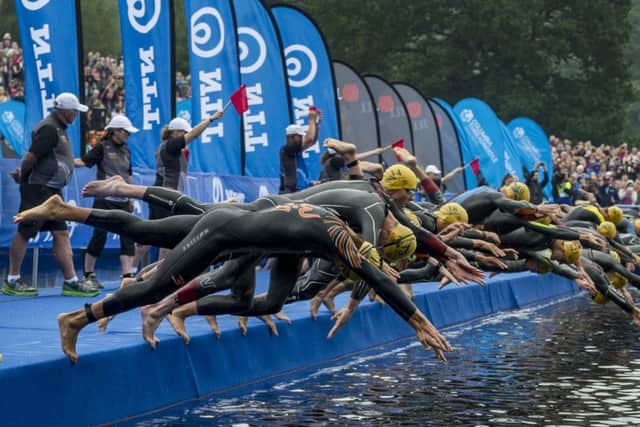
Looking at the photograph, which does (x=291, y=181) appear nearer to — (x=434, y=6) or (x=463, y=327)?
(x=463, y=327)

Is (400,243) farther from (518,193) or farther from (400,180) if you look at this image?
(518,193)

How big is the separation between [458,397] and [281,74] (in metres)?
11.6

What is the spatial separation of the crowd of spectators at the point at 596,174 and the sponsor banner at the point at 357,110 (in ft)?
19.1

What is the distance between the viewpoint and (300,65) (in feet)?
72.6

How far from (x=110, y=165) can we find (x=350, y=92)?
15184 mm

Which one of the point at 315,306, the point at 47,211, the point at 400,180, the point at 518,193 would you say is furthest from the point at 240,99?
the point at 47,211

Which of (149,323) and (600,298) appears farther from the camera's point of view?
(600,298)

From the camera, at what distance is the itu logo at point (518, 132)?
125 feet

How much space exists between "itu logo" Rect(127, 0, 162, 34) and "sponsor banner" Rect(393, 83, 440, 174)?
54.4 ft

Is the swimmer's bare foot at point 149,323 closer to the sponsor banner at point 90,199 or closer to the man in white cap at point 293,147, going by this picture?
the sponsor banner at point 90,199

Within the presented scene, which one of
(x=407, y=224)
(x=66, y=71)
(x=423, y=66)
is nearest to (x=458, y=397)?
(x=407, y=224)

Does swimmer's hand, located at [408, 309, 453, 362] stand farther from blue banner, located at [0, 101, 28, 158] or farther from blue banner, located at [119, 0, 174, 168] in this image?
blue banner, located at [0, 101, 28, 158]

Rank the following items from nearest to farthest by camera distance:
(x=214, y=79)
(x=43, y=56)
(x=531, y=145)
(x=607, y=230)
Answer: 1. (x=43, y=56)
2. (x=607, y=230)
3. (x=214, y=79)
4. (x=531, y=145)

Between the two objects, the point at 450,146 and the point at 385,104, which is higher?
the point at 385,104
